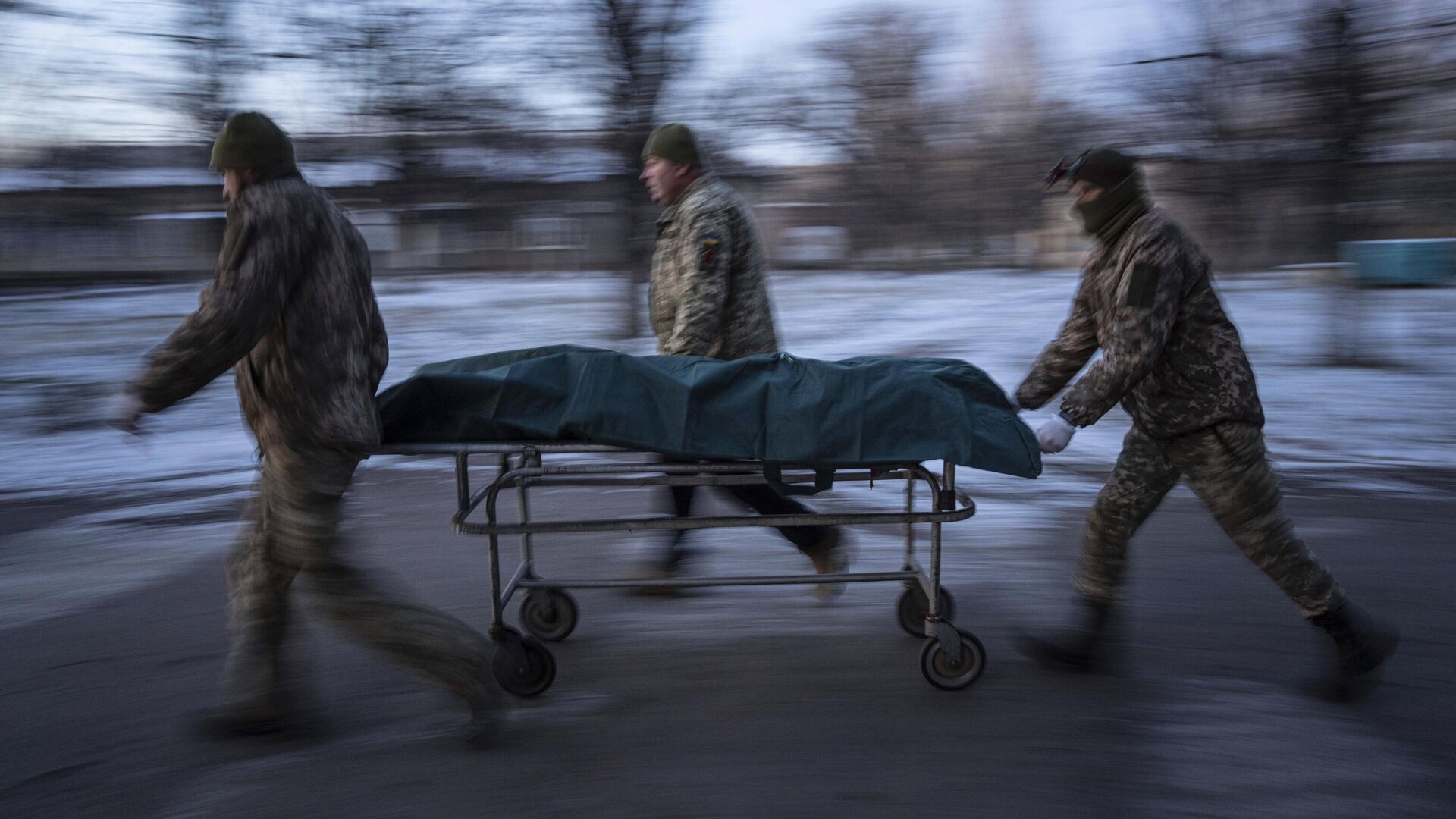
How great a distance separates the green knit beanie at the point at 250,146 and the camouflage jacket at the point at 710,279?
5.17 ft

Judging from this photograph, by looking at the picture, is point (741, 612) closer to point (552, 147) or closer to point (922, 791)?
point (922, 791)

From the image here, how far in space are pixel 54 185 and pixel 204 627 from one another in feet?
39.5

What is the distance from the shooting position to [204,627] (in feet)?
15.2

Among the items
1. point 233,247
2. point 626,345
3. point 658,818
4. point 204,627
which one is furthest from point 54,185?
point 658,818

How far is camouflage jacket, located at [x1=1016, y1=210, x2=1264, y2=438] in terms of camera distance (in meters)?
3.52

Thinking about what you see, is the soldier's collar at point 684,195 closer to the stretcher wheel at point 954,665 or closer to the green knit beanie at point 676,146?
the green knit beanie at point 676,146

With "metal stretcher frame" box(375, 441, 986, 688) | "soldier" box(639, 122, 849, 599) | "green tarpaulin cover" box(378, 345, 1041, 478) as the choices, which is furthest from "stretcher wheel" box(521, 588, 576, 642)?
"green tarpaulin cover" box(378, 345, 1041, 478)

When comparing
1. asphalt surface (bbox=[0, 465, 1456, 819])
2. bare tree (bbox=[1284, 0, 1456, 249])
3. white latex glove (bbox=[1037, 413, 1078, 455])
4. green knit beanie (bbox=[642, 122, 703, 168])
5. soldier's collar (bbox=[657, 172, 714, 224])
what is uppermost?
bare tree (bbox=[1284, 0, 1456, 249])

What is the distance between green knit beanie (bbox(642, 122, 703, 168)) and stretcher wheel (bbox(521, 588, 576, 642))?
1844mm

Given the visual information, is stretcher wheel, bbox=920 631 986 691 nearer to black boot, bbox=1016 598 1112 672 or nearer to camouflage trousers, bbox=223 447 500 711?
black boot, bbox=1016 598 1112 672

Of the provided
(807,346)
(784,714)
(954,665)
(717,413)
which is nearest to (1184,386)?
(954,665)

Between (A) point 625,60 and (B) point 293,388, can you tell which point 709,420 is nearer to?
(B) point 293,388

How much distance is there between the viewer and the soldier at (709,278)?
4266 mm

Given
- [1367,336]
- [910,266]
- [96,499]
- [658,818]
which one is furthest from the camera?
[910,266]
